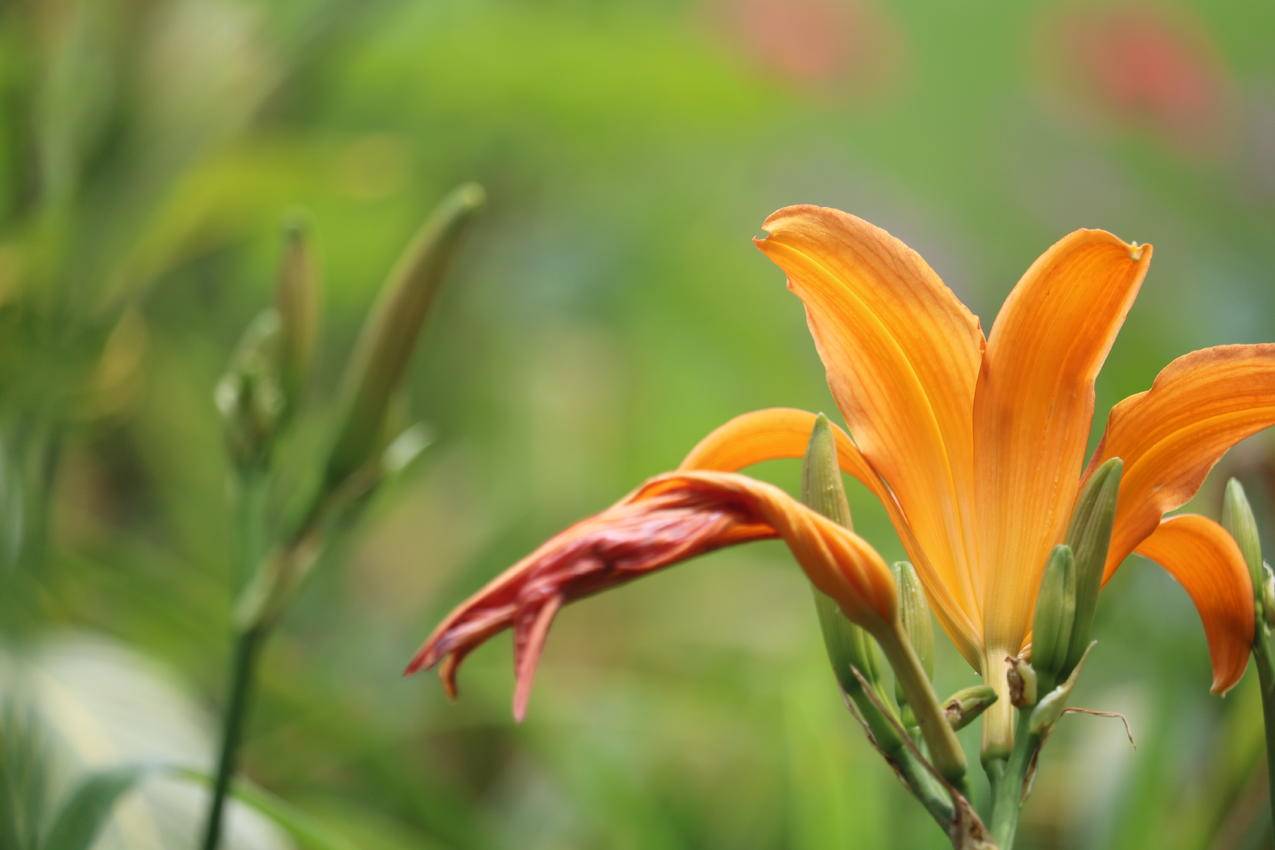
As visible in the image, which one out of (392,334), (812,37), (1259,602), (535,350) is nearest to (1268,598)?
(1259,602)

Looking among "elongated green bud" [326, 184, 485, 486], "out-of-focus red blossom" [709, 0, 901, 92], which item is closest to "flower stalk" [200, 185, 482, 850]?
"elongated green bud" [326, 184, 485, 486]

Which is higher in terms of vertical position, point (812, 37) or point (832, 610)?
point (812, 37)

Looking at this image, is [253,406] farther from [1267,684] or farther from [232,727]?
[1267,684]

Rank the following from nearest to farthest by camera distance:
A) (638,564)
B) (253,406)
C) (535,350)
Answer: (638,564) → (253,406) → (535,350)

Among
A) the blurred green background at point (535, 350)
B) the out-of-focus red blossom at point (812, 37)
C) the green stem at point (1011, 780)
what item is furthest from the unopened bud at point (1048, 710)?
the out-of-focus red blossom at point (812, 37)

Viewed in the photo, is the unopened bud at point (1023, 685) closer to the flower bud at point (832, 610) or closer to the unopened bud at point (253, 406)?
the flower bud at point (832, 610)

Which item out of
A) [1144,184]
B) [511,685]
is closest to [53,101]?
[511,685]
